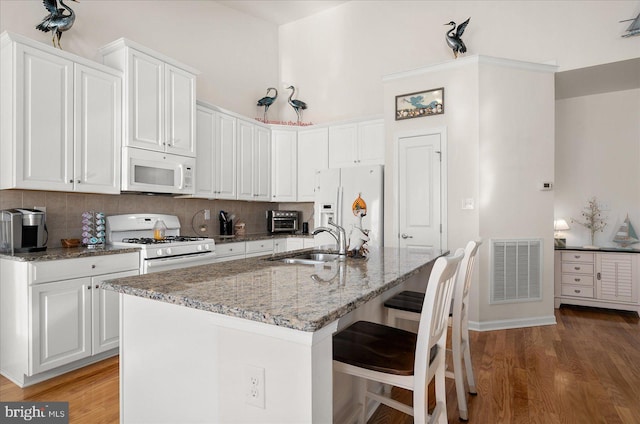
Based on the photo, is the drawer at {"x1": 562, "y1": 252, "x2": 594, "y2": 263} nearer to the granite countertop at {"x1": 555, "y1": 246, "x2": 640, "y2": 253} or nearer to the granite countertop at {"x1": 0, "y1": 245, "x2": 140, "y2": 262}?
the granite countertop at {"x1": 555, "y1": 246, "x2": 640, "y2": 253}

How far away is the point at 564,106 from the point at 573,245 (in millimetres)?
1845

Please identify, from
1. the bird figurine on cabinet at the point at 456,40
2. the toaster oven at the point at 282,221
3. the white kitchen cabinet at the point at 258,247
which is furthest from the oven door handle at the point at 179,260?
the bird figurine on cabinet at the point at 456,40

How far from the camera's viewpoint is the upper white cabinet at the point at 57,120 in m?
2.50

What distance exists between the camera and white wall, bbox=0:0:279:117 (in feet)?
10.3

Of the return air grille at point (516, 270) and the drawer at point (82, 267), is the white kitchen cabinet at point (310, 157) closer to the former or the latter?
the return air grille at point (516, 270)

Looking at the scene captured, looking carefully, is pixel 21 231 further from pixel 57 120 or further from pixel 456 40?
pixel 456 40

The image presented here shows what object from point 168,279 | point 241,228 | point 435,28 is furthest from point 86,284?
point 435,28

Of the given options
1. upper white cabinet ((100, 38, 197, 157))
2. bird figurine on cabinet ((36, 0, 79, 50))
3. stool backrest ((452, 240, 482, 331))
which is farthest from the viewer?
upper white cabinet ((100, 38, 197, 157))

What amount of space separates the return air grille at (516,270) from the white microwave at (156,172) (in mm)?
3177

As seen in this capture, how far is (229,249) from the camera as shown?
3.91 meters

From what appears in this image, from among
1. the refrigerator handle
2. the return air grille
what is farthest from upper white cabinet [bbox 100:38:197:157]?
the return air grille

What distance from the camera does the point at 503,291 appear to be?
3689mm

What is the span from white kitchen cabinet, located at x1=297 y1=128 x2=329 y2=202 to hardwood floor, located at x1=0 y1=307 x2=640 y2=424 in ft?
8.98

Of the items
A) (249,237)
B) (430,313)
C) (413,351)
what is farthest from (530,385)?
(249,237)
